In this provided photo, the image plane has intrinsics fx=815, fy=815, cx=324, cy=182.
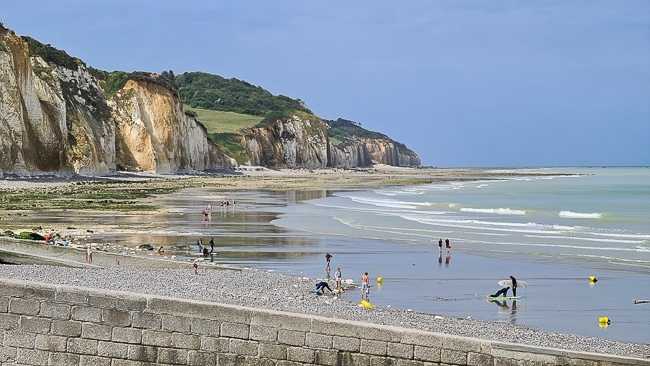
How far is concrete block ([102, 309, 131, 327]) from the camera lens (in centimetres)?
871

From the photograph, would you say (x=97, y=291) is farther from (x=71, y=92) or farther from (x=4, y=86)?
(x=71, y=92)

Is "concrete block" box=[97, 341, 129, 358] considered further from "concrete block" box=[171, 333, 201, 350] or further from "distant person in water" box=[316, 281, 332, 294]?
"distant person in water" box=[316, 281, 332, 294]

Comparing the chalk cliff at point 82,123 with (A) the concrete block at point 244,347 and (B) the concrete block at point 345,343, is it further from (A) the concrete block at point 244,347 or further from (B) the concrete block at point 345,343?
(B) the concrete block at point 345,343

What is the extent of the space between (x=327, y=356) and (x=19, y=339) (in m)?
3.35

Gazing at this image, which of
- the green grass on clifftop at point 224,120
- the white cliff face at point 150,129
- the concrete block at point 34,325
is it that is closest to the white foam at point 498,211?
the concrete block at point 34,325

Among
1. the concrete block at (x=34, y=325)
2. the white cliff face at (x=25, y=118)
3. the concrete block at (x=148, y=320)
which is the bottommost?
the concrete block at (x=34, y=325)

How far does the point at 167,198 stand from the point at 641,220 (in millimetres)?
28083

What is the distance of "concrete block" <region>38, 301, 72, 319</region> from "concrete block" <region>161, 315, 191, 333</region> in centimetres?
105

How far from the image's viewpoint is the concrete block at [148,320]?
8.69 meters

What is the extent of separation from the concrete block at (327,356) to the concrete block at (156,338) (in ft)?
5.21

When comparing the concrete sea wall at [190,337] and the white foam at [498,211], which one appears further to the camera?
the white foam at [498,211]

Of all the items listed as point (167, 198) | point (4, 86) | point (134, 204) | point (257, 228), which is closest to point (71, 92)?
point (4, 86)

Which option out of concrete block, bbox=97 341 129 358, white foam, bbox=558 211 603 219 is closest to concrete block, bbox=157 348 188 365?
concrete block, bbox=97 341 129 358

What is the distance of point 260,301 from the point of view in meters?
15.0
